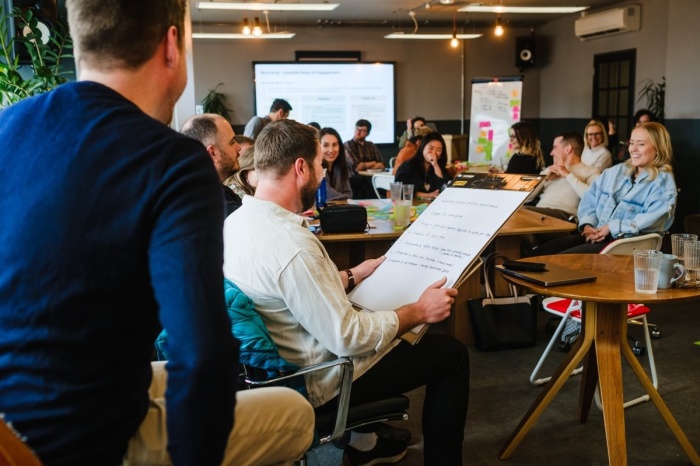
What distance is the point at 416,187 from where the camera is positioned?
18.2 feet

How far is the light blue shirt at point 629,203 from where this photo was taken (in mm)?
4074

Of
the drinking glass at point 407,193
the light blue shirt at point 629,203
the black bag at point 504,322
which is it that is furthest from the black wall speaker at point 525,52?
the black bag at point 504,322

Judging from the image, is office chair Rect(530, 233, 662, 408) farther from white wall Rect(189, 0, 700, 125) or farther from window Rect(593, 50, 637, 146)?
window Rect(593, 50, 637, 146)

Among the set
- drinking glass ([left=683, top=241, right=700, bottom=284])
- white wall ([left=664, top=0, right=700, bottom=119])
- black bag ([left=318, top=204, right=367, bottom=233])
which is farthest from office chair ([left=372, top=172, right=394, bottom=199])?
drinking glass ([left=683, top=241, right=700, bottom=284])

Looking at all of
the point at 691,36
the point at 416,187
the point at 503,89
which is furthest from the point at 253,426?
the point at 503,89

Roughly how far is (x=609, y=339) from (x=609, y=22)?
28.2 feet

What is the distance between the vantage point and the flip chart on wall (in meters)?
10.6

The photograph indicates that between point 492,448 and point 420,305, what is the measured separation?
1.11 m

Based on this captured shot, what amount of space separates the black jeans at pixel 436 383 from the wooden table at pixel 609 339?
38 cm

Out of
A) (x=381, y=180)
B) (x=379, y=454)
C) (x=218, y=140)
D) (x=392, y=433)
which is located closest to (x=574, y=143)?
(x=381, y=180)

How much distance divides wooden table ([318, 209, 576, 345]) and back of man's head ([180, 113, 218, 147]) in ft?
2.78

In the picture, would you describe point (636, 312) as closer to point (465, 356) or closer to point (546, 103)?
point (465, 356)

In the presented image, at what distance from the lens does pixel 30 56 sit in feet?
13.9

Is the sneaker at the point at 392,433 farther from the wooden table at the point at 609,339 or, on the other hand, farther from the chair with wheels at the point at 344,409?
the chair with wheels at the point at 344,409
